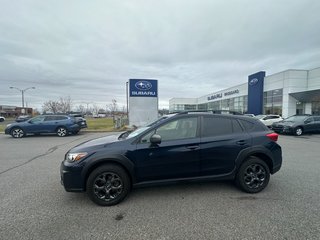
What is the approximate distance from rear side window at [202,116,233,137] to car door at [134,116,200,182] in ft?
0.75

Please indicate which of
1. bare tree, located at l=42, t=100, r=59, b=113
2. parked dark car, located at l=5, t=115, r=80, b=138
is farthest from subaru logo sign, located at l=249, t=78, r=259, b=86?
bare tree, located at l=42, t=100, r=59, b=113

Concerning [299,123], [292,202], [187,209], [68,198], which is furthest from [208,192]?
[299,123]

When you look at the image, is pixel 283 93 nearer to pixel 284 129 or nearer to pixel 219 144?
pixel 284 129

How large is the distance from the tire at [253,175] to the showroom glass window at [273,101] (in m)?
28.2

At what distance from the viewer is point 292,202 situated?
3.35m

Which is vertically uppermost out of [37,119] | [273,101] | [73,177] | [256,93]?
[256,93]

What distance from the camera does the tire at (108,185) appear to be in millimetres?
3342

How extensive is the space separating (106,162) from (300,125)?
15.0 m

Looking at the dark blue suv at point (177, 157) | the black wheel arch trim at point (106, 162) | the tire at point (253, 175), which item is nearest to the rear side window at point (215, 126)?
the dark blue suv at point (177, 157)

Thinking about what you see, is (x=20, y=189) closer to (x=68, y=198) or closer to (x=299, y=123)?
(x=68, y=198)

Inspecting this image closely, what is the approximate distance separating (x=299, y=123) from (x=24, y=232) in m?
16.3

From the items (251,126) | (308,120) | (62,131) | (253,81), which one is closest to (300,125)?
(308,120)

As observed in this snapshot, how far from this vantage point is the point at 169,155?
351 cm

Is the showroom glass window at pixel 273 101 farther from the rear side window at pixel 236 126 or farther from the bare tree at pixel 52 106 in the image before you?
the bare tree at pixel 52 106
